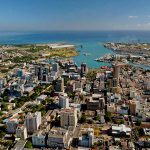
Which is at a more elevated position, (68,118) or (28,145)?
(68,118)

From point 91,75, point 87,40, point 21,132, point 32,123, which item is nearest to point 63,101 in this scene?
point 32,123

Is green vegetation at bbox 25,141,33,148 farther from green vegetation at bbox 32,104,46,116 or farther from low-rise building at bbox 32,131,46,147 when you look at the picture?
green vegetation at bbox 32,104,46,116

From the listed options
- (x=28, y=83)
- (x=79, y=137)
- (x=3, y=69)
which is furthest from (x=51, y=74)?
(x=79, y=137)

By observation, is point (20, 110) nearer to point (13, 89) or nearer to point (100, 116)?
point (13, 89)

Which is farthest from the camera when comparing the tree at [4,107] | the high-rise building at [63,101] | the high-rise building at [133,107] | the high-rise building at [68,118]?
the tree at [4,107]

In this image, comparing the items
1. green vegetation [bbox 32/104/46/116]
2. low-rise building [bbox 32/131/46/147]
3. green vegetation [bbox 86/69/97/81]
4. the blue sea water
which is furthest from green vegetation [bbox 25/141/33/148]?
the blue sea water

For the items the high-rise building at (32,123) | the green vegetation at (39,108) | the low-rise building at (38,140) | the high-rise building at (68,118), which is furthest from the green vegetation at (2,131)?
the high-rise building at (68,118)

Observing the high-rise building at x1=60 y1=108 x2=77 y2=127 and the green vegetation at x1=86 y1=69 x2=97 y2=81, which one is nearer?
the high-rise building at x1=60 y1=108 x2=77 y2=127

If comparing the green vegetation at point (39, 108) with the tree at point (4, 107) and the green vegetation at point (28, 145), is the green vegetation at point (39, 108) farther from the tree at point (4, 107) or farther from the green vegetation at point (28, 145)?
the green vegetation at point (28, 145)

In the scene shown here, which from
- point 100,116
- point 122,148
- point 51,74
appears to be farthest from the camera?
point 51,74

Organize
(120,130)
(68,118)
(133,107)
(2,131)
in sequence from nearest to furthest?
(120,130) < (2,131) < (68,118) < (133,107)

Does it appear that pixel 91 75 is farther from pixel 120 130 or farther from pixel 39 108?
pixel 120 130
